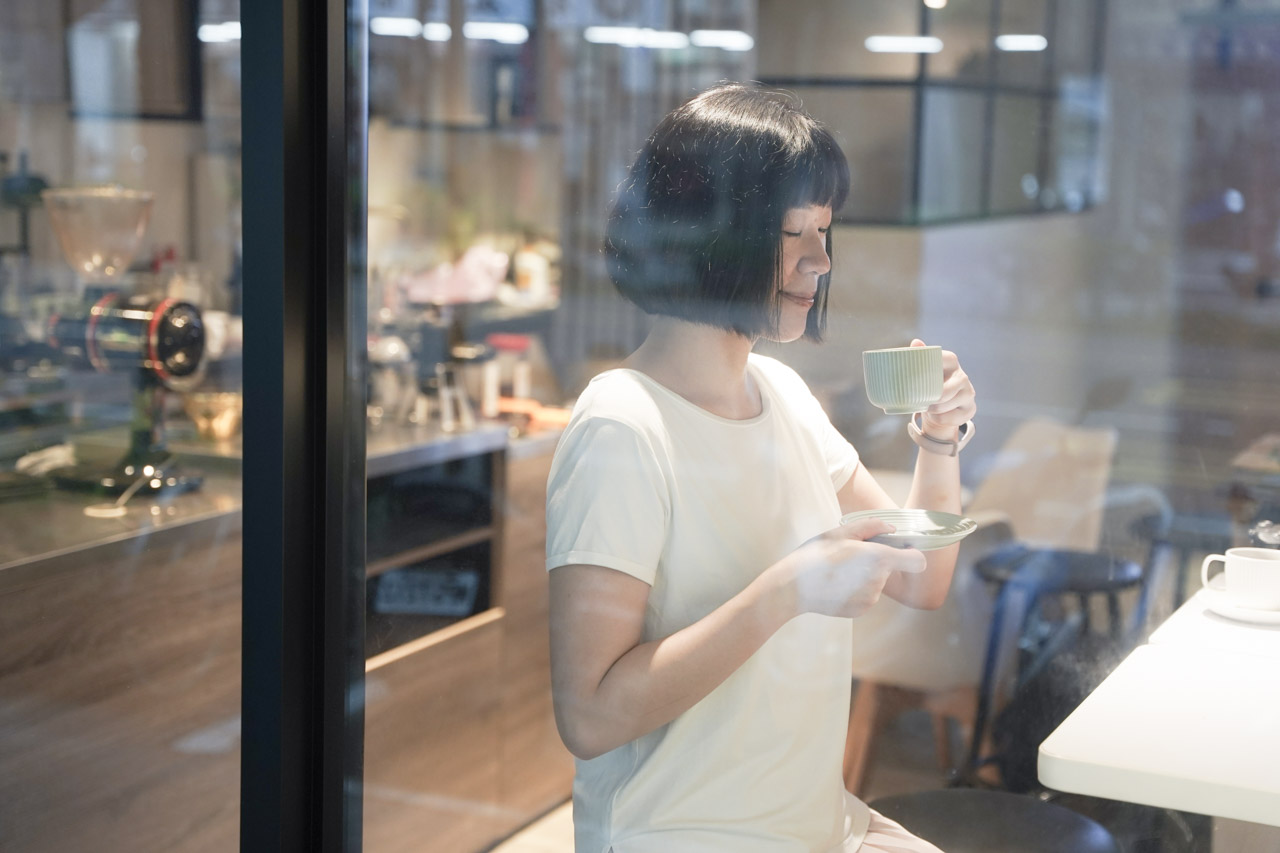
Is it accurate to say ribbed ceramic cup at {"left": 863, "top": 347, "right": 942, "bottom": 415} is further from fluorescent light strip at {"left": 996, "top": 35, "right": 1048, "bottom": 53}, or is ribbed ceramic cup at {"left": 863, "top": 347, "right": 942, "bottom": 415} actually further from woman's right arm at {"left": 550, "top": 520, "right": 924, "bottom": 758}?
fluorescent light strip at {"left": 996, "top": 35, "right": 1048, "bottom": 53}

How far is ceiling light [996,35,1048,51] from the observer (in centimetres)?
89

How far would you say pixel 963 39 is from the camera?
3.04 feet

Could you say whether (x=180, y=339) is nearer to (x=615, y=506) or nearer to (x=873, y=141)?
(x=615, y=506)

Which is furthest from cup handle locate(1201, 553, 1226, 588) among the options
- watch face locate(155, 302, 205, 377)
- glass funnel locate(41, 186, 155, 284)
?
glass funnel locate(41, 186, 155, 284)

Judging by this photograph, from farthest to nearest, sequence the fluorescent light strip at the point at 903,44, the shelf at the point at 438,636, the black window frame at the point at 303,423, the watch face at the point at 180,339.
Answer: the watch face at the point at 180,339 → the shelf at the point at 438,636 → the black window frame at the point at 303,423 → the fluorescent light strip at the point at 903,44

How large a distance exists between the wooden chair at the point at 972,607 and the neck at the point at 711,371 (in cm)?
21

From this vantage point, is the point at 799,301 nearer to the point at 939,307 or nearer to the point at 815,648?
the point at 939,307

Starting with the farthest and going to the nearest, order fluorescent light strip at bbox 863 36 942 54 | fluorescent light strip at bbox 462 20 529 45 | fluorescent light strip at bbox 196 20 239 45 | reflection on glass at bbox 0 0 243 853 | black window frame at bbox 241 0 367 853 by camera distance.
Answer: reflection on glass at bbox 0 0 243 853, fluorescent light strip at bbox 196 20 239 45, fluorescent light strip at bbox 462 20 529 45, black window frame at bbox 241 0 367 853, fluorescent light strip at bbox 863 36 942 54

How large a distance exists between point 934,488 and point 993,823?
0.29 metres

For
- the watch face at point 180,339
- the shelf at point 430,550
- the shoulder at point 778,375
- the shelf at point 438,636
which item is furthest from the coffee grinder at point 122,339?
the shoulder at point 778,375

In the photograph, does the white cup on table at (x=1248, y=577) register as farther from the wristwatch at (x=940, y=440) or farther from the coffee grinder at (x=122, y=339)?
the coffee grinder at (x=122, y=339)

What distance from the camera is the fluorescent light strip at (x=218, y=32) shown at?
5.27 ft

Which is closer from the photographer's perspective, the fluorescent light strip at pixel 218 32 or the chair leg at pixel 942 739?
the chair leg at pixel 942 739

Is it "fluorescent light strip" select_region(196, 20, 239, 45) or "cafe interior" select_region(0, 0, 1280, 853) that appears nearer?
"cafe interior" select_region(0, 0, 1280, 853)
